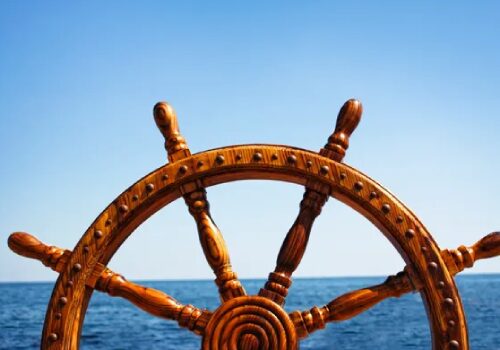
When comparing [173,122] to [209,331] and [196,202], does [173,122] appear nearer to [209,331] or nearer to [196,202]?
[196,202]

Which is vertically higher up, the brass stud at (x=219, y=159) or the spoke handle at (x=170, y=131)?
the spoke handle at (x=170, y=131)

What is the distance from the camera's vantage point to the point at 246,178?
2352 millimetres

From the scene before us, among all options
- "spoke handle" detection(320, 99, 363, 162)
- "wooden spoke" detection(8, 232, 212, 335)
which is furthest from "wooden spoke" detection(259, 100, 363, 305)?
"wooden spoke" detection(8, 232, 212, 335)

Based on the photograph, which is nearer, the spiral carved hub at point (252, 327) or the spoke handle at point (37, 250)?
the spiral carved hub at point (252, 327)

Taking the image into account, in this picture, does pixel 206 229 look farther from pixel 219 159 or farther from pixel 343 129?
pixel 343 129

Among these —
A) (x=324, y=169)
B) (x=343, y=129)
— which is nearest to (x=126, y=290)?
(x=324, y=169)

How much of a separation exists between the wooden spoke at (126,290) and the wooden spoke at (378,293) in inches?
10.8

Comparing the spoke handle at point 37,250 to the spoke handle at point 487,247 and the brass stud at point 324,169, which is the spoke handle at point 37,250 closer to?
the brass stud at point 324,169

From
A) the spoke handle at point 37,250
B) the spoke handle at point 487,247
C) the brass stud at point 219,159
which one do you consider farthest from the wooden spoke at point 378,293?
the spoke handle at point 37,250

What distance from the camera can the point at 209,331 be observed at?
7.39 feet

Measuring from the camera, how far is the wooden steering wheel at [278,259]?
7.32 feet

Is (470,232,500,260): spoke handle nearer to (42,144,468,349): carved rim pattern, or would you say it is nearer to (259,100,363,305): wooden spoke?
(42,144,468,349): carved rim pattern

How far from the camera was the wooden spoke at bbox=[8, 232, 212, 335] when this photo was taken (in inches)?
89.9

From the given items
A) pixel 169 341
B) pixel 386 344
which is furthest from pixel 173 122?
pixel 169 341
